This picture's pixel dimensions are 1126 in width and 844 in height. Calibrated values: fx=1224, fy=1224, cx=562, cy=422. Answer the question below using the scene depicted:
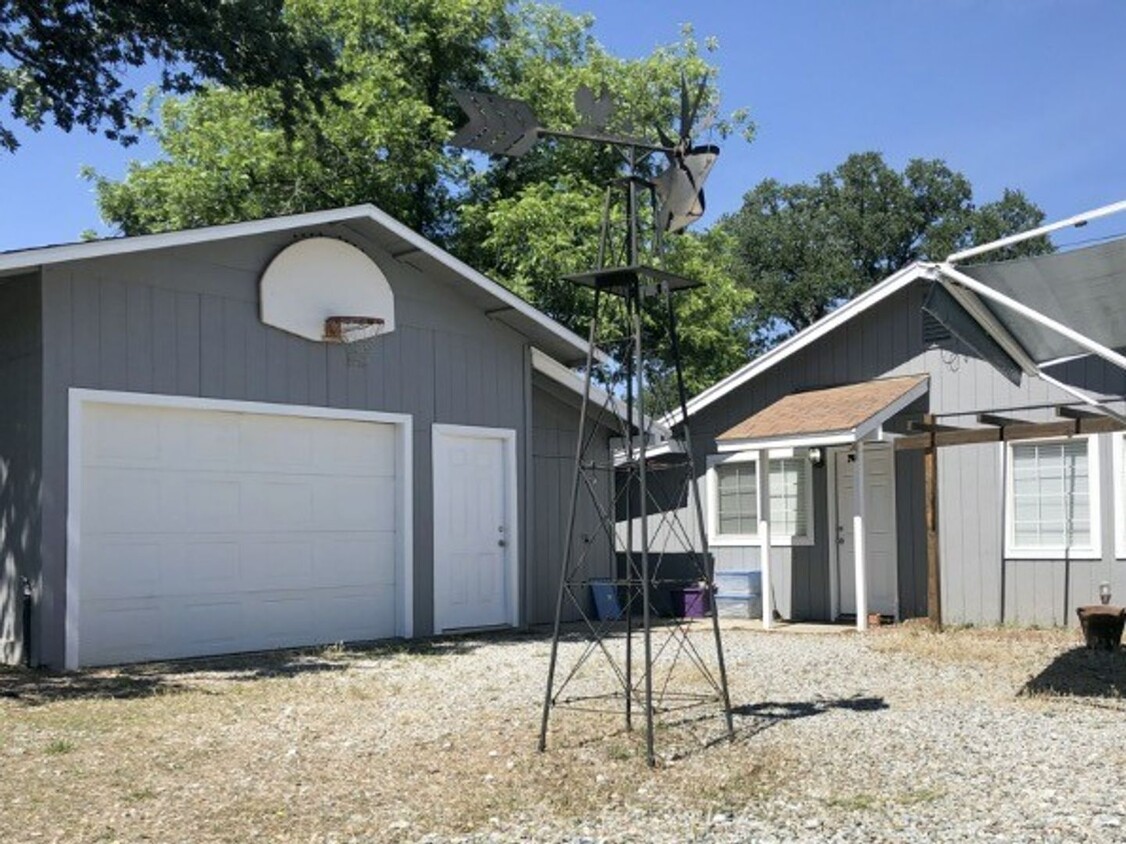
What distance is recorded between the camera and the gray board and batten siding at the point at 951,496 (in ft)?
40.9

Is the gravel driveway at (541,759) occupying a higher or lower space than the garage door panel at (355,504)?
lower

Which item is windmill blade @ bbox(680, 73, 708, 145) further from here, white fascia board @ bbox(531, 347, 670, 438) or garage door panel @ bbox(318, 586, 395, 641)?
white fascia board @ bbox(531, 347, 670, 438)

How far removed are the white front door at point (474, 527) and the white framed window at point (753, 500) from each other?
331 cm

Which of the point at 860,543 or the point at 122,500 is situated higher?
the point at 122,500

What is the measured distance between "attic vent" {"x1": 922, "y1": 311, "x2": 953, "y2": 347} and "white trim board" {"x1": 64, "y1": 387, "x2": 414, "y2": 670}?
5831 mm

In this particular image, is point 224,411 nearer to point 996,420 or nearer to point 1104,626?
point 996,420

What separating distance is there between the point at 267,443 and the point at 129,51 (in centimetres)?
481

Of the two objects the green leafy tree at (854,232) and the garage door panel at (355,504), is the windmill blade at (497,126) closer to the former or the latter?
the garage door panel at (355,504)

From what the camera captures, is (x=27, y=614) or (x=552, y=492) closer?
(x=27, y=614)

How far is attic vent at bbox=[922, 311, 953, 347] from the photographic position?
1345 centimetres

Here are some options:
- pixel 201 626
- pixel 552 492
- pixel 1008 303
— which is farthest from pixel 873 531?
pixel 201 626

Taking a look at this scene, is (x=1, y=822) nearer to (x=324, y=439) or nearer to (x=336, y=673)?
(x=336, y=673)

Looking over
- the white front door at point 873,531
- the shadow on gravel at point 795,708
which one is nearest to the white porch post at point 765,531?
the white front door at point 873,531

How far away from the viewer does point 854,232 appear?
39.7m
